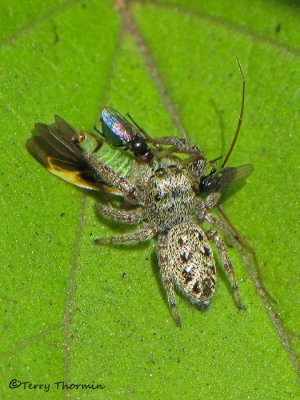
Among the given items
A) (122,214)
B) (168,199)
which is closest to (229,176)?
(168,199)

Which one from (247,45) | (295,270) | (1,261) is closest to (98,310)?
(1,261)

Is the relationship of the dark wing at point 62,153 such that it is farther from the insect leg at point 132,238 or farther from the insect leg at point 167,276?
the insect leg at point 167,276

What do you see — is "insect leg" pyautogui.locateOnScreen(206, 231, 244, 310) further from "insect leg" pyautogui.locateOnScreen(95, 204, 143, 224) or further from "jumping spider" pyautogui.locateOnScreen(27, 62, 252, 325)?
"insect leg" pyautogui.locateOnScreen(95, 204, 143, 224)

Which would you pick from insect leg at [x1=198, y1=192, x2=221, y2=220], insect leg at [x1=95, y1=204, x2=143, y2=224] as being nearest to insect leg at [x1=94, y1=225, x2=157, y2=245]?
insect leg at [x1=95, y1=204, x2=143, y2=224]

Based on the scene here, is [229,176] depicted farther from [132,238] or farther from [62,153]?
→ [62,153]

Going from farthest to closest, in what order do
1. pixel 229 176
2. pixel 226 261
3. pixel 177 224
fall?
pixel 177 224, pixel 229 176, pixel 226 261
